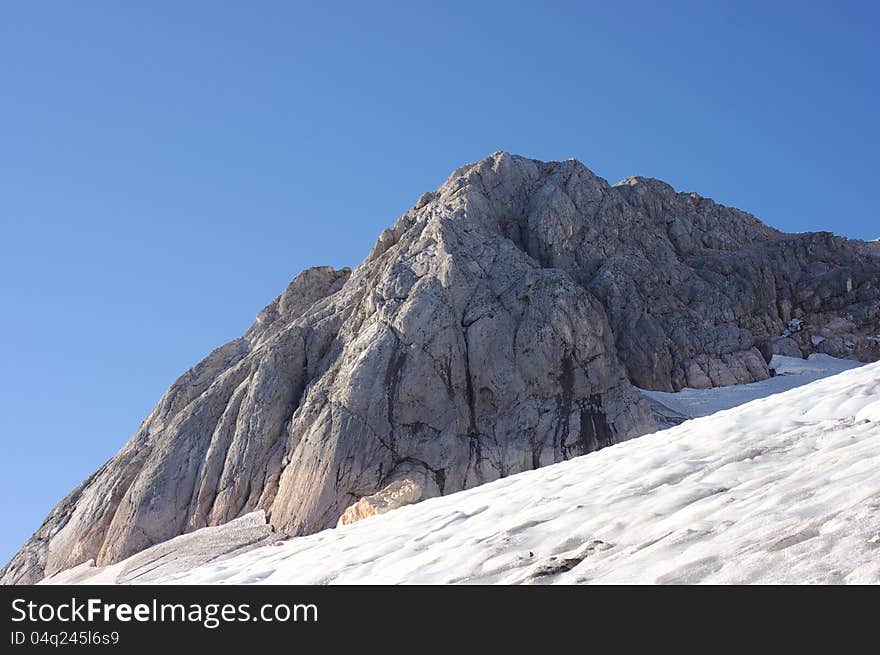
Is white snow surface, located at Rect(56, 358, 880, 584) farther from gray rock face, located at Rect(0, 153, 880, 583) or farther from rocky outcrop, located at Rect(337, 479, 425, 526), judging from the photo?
gray rock face, located at Rect(0, 153, 880, 583)

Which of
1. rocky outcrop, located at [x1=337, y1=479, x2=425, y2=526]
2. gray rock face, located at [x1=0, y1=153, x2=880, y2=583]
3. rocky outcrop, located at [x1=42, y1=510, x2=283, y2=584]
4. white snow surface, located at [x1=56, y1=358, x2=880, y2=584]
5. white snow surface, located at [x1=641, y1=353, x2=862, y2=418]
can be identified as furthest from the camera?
white snow surface, located at [x1=641, y1=353, x2=862, y2=418]

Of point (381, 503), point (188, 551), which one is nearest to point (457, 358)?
point (188, 551)

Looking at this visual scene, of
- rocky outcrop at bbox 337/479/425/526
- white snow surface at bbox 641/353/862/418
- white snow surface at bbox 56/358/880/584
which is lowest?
white snow surface at bbox 56/358/880/584

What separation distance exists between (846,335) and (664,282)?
948 centimetres

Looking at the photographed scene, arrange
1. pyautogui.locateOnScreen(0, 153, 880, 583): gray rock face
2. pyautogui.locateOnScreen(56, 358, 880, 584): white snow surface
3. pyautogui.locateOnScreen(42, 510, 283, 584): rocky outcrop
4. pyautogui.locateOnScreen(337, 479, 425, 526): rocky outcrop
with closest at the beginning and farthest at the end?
pyautogui.locateOnScreen(56, 358, 880, 584): white snow surface
pyautogui.locateOnScreen(337, 479, 425, 526): rocky outcrop
pyautogui.locateOnScreen(42, 510, 283, 584): rocky outcrop
pyautogui.locateOnScreen(0, 153, 880, 583): gray rock face

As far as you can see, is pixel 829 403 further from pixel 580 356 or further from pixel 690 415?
pixel 690 415

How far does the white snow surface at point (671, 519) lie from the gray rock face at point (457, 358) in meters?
17.6

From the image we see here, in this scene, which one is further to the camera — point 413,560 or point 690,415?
point 690,415

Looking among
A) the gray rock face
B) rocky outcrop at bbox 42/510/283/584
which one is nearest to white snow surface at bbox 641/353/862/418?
the gray rock face

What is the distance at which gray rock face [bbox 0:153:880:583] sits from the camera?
28312 mm

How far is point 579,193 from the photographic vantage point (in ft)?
142

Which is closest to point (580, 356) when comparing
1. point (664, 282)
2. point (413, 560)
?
point (664, 282)

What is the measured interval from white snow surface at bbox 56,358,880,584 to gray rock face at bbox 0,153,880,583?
57.8ft
